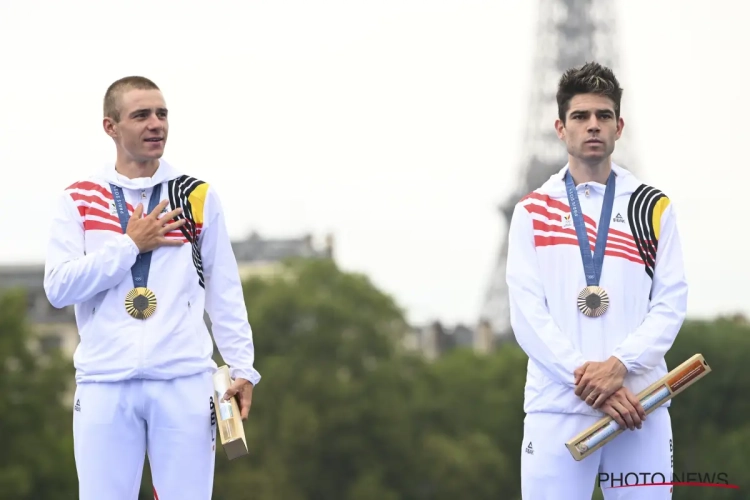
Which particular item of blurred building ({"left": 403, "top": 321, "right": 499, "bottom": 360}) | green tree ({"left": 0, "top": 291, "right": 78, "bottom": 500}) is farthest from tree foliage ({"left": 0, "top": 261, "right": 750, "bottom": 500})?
blurred building ({"left": 403, "top": 321, "right": 499, "bottom": 360})

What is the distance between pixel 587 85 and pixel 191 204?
2035 mm

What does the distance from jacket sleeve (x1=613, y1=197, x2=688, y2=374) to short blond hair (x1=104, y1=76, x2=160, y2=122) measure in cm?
259

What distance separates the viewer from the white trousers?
8398 mm

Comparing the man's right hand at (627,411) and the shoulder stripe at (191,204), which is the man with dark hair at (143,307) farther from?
the man's right hand at (627,411)

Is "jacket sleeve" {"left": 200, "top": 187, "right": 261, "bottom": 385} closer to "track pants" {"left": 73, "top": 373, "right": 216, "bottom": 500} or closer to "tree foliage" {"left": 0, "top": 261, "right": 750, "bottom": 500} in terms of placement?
"track pants" {"left": 73, "top": 373, "right": 216, "bottom": 500}

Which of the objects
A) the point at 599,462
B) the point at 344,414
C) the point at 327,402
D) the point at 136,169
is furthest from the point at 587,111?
the point at 327,402

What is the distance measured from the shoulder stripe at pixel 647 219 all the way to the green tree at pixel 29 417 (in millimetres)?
38964

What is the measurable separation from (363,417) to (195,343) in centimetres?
4841

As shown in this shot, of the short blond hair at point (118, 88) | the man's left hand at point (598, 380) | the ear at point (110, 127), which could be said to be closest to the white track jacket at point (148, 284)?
the ear at point (110, 127)

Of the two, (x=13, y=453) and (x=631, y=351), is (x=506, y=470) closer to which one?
(x=13, y=453)

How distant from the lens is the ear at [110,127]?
8776 mm

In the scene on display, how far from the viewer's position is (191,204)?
8.78 metres

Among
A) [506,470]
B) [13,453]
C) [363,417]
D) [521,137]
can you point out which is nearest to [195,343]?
[13,453]

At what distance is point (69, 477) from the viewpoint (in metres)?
48.9
